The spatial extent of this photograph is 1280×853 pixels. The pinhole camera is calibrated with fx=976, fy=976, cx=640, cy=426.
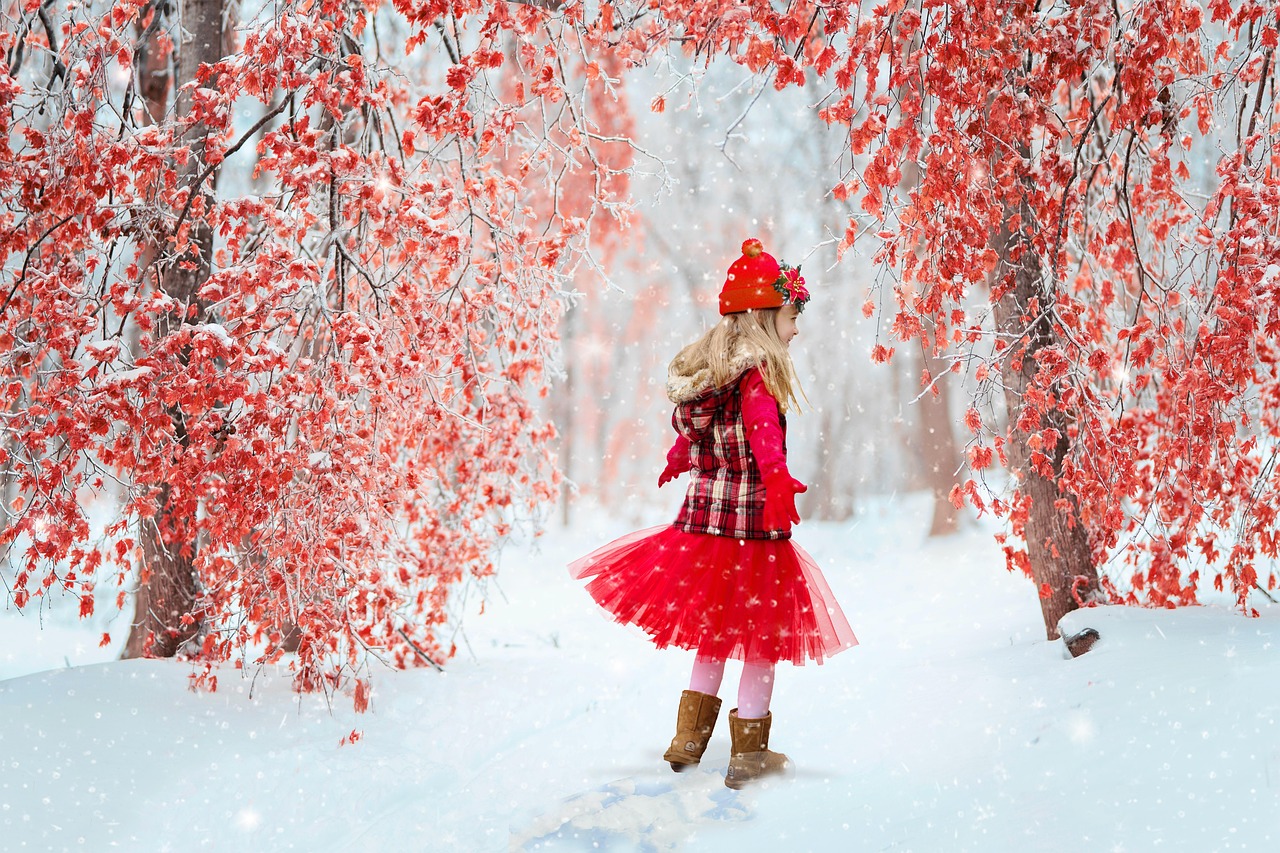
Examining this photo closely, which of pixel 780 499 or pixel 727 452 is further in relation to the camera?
pixel 727 452

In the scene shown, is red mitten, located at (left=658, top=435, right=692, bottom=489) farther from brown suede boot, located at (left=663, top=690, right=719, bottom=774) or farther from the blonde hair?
brown suede boot, located at (left=663, top=690, right=719, bottom=774)

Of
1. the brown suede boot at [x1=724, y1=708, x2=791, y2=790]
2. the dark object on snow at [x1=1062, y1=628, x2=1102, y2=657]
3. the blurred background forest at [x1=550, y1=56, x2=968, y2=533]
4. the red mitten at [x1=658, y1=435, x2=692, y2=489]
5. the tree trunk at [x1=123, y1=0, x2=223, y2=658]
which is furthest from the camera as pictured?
the blurred background forest at [x1=550, y1=56, x2=968, y2=533]

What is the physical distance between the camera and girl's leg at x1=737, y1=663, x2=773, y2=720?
3381 mm

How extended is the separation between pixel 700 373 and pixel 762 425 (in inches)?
12.6

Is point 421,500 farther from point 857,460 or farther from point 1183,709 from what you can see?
point 857,460

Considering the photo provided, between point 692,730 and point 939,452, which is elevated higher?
point 939,452

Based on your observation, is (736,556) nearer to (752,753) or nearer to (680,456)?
(680,456)

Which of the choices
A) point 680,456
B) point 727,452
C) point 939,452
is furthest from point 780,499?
point 939,452

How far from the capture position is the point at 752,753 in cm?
334

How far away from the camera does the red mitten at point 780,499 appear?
315 centimetres

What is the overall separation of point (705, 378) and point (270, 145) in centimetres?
166

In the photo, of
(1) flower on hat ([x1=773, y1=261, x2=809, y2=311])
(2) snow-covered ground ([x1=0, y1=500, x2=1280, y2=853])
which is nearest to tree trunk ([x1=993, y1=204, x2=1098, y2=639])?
(2) snow-covered ground ([x1=0, y1=500, x2=1280, y2=853])

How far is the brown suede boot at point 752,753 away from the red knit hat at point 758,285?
1445 mm

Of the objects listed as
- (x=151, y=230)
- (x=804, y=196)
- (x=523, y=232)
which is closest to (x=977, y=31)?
(x=523, y=232)
